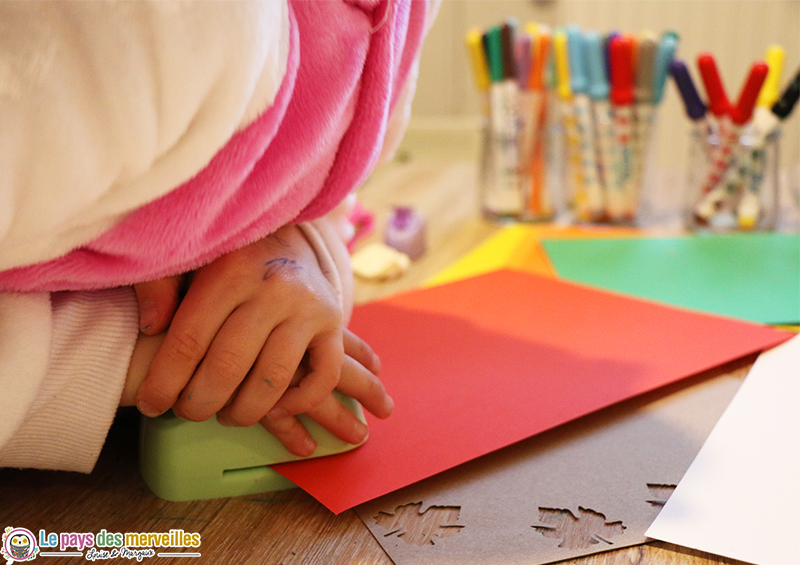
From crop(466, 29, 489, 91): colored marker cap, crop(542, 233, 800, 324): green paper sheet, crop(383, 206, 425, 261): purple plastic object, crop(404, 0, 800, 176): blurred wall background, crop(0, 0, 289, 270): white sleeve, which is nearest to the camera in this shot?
crop(0, 0, 289, 270): white sleeve

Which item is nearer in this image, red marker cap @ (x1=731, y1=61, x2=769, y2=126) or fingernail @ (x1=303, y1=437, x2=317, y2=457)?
fingernail @ (x1=303, y1=437, x2=317, y2=457)

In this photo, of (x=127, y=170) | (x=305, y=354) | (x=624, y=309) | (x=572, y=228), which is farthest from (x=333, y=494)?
(x=572, y=228)

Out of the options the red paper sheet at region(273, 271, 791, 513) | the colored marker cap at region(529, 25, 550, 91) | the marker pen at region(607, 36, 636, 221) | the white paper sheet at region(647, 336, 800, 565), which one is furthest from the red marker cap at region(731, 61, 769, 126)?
the white paper sheet at region(647, 336, 800, 565)

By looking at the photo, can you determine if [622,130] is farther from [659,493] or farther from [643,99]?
[659,493]

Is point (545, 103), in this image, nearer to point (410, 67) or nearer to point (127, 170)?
point (410, 67)

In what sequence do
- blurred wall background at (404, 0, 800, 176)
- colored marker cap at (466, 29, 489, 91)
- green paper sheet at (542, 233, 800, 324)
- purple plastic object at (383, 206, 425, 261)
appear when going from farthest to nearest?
blurred wall background at (404, 0, 800, 176) < colored marker cap at (466, 29, 489, 91) < purple plastic object at (383, 206, 425, 261) < green paper sheet at (542, 233, 800, 324)

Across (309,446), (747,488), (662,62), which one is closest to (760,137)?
(662,62)

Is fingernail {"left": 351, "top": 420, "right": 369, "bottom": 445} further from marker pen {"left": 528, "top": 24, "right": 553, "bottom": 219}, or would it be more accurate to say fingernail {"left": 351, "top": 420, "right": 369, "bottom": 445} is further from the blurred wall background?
the blurred wall background

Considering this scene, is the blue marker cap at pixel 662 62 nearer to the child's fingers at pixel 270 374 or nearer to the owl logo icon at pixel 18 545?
the child's fingers at pixel 270 374

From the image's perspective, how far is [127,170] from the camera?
288 mm

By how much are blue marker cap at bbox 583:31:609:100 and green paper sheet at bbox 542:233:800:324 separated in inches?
7.2

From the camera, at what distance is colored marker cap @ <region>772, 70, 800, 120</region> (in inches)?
30.5

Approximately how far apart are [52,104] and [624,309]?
0.45m

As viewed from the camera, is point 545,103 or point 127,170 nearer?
point 127,170
